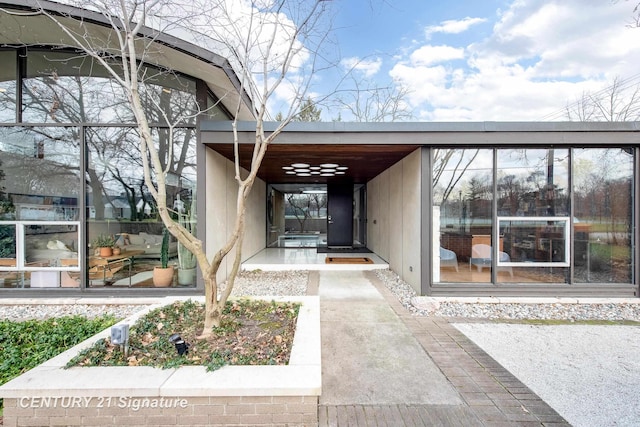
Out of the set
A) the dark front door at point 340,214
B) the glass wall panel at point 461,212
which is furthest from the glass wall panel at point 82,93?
the dark front door at point 340,214

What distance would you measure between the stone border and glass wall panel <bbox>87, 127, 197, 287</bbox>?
3111 mm

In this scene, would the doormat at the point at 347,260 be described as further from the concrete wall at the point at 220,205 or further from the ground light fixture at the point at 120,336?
the ground light fixture at the point at 120,336

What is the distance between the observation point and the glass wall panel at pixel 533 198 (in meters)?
4.62

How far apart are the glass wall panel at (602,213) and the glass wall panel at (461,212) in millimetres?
1400

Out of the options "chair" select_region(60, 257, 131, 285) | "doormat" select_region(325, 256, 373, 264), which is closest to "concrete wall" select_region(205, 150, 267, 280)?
"chair" select_region(60, 257, 131, 285)

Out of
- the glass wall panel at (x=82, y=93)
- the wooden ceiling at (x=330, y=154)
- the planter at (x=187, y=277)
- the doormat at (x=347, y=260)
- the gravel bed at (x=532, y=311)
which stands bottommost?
the gravel bed at (x=532, y=311)

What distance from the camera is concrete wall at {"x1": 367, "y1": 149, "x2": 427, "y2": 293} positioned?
4.99 metres

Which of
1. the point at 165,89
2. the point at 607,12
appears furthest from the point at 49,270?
the point at 607,12

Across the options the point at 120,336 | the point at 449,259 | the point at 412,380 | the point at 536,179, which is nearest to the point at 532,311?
the point at 449,259

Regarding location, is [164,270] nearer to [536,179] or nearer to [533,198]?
[533,198]

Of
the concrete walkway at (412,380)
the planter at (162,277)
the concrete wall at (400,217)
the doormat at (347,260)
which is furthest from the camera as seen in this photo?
the doormat at (347,260)

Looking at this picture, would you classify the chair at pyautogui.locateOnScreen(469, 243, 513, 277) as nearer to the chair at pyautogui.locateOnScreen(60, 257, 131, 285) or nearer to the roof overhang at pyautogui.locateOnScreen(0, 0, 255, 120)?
the roof overhang at pyautogui.locateOnScreen(0, 0, 255, 120)

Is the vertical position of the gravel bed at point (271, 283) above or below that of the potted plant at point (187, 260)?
below

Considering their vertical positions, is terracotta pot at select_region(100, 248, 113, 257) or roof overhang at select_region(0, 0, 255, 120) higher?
roof overhang at select_region(0, 0, 255, 120)
